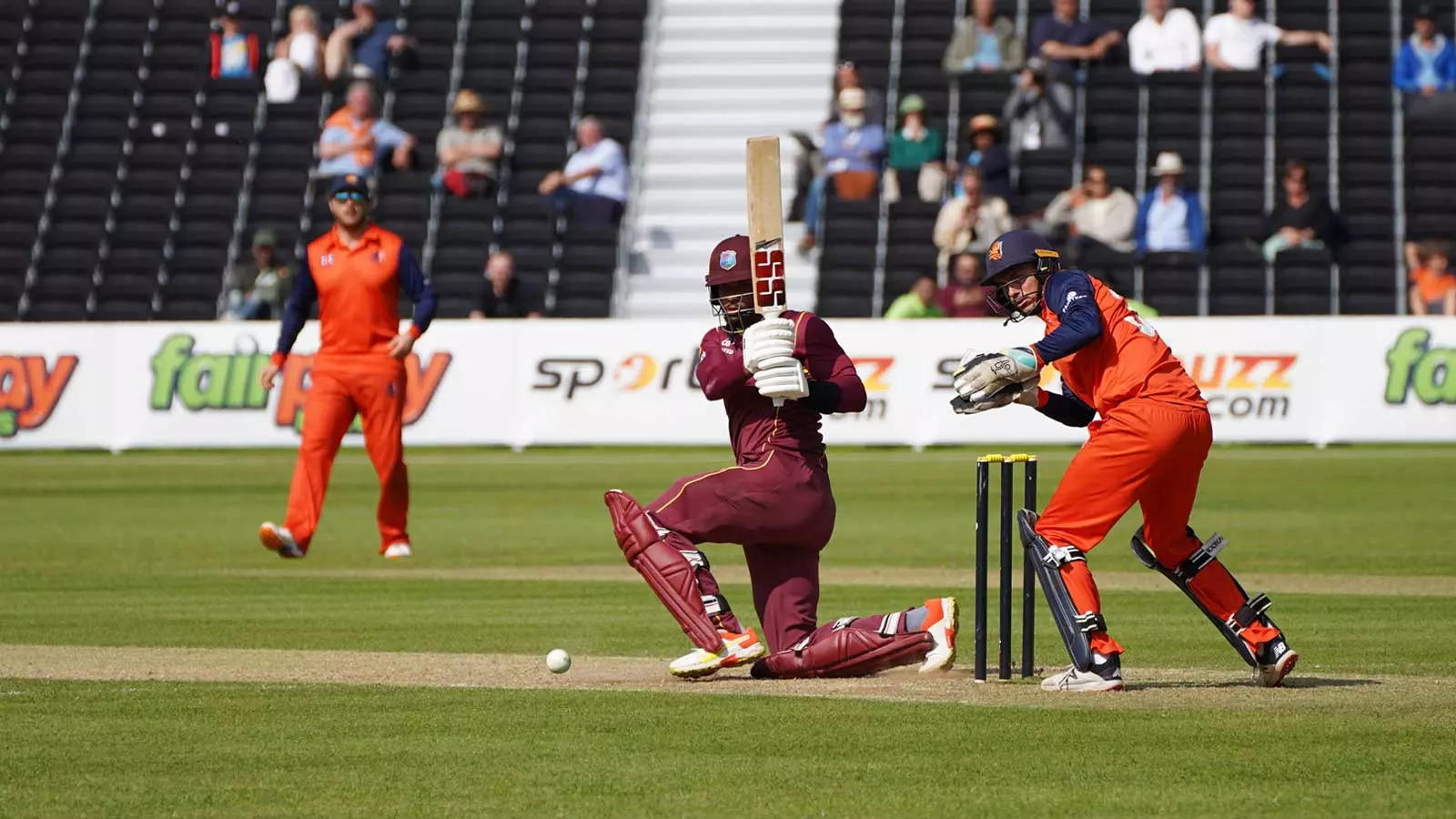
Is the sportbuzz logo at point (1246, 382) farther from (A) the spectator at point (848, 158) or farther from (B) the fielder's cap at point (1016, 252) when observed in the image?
(B) the fielder's cap at point (1016, 252)

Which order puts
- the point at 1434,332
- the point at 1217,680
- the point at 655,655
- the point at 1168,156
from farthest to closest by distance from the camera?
the point at 1168,156
the point at 1434,332
the point at 655,655
the point at 1217,680

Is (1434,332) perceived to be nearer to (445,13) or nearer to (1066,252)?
(1066,252)

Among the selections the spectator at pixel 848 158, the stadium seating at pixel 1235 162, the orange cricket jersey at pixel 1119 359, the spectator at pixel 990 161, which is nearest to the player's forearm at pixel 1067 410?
the orange cricket jersey at pixel 1119 359

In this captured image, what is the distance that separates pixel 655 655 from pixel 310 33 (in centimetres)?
2288

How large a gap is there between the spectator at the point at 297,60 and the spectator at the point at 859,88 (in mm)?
7255

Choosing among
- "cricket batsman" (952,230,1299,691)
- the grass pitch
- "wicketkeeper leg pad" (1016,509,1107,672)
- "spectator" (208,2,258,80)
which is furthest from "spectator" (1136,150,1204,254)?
"wicketkeeper leg pad" (1016,509,1107,672)

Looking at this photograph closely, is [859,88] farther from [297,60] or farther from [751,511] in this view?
[751,511]

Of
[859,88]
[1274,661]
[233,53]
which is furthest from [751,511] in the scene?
[233,53]

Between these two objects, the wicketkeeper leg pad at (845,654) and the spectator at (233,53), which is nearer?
the wicketkeeper leg pad at (845,654)

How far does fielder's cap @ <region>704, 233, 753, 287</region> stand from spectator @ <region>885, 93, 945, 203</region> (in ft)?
64.0

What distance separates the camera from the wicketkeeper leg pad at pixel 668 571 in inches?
358

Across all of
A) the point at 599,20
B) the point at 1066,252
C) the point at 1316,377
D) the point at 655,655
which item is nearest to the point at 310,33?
the point at 599,20

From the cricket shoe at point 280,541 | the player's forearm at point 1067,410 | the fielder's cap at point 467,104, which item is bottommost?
the cricket shoe at point 280,541

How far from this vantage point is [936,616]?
9.04 meters
